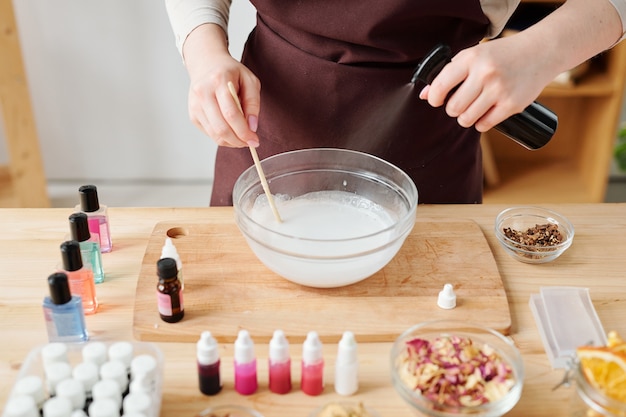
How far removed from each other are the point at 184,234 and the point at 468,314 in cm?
53

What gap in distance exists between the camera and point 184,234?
1263 millimetres

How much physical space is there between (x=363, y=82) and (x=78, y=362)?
73 cm

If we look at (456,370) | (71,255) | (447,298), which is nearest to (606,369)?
(456,370)

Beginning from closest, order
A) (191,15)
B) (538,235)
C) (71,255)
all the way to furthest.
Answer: (71,255) → (538,235) → (191,15)

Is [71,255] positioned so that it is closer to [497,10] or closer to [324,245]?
[324,245]

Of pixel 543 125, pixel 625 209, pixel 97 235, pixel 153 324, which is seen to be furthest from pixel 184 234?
pixel 625 209

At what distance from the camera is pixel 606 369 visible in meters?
0.82

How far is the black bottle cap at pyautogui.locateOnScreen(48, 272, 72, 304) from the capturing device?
926 mm

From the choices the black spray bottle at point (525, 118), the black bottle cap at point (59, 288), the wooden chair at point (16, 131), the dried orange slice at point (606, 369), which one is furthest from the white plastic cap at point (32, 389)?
the wooden chair at point (16, 131)

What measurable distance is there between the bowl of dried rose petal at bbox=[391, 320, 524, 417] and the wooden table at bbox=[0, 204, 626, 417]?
51 mm

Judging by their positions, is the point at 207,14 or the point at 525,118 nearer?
the point at 525,118

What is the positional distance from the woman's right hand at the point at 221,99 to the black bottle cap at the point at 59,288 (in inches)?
14.3

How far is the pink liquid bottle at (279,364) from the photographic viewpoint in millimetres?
897

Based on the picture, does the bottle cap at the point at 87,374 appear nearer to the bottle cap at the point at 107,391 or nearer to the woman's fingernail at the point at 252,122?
the bottle cap at the point at 107,391
